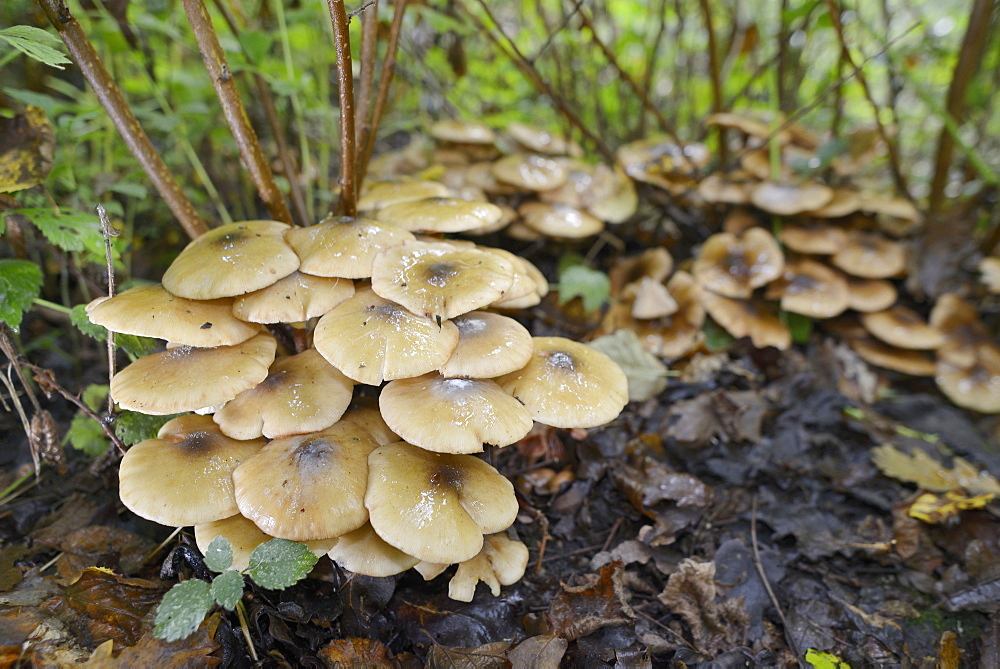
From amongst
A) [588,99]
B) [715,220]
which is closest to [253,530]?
[715,220]

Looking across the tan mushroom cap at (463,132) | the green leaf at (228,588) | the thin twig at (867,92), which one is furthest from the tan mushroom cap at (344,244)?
the thin twig at (867,92)

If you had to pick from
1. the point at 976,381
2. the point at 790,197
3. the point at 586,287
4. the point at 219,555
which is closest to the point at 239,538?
the point at 219,555

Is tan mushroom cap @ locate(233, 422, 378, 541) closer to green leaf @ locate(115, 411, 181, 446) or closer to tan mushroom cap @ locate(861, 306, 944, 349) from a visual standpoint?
green leaf @ locate(115, 411, 181, 446)

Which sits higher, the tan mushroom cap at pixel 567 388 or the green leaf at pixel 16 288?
the green leaf at pixel 16 288

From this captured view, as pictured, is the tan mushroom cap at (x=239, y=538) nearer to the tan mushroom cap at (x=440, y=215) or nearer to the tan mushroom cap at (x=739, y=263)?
the tan mushroom cap at (x=440, y=215)

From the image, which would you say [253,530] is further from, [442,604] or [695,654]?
[695,654]
